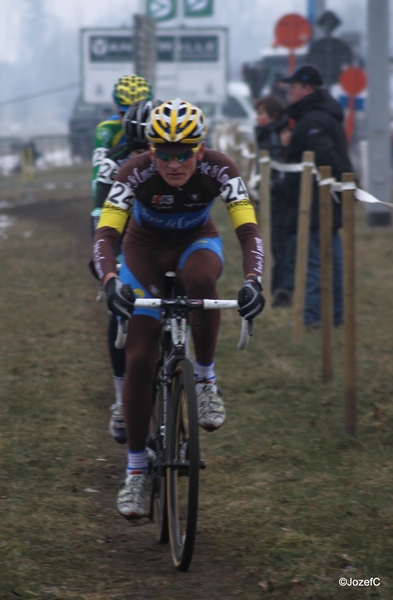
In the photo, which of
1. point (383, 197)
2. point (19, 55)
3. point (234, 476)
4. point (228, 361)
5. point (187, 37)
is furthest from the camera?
point (19, 55)

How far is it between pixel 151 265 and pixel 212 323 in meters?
0.44

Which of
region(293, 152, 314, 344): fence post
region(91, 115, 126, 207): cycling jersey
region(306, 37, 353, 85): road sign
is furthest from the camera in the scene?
region(306, 37, 353, 85): road sign

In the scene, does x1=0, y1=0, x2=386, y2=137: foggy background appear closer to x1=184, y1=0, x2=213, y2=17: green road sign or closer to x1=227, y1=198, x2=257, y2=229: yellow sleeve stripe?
x1=184, y1=0, x2=213, y2=17: green road sign

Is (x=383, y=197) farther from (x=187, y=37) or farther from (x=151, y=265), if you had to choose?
(x=187, y=37)

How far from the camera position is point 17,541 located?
4613 mm

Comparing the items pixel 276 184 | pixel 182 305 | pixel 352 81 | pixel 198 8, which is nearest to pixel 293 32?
pixel 352 81

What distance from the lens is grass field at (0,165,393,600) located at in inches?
170

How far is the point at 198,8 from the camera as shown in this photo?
94.8ft

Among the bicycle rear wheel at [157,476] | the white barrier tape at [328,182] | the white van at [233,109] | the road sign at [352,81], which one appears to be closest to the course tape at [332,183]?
the white barrier tape at [328,182]

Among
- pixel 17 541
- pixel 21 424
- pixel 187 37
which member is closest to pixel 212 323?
pixel 17 541

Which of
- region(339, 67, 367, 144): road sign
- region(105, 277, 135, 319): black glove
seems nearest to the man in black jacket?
region(105, 277, 135, 319): black glove

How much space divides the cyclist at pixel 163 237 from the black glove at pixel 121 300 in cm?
14

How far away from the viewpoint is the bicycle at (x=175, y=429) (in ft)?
13.8

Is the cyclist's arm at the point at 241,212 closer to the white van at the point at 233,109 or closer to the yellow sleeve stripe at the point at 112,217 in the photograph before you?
the yellow sleeve stripe at the point at 112,217
